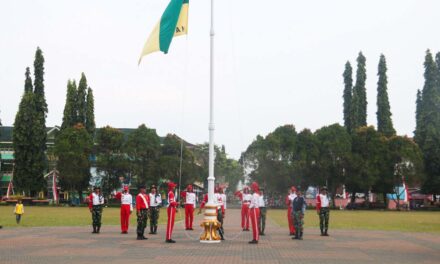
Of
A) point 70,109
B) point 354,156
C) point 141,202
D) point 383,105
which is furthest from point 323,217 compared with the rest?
point 383,105

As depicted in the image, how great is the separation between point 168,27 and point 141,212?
685 centimetres

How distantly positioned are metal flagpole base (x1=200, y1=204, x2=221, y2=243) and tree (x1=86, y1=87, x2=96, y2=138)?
214 ft

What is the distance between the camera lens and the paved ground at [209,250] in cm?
1455

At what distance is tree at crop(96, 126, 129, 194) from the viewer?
74.5m

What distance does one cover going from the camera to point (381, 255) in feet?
52.3

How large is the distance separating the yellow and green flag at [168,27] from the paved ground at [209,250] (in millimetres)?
6402

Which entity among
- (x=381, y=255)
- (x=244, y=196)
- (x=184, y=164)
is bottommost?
(x=381, y=255)

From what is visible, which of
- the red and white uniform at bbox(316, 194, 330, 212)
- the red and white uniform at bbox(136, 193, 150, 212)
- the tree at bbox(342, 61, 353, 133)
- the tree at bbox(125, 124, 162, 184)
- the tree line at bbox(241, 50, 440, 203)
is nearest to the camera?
the red and white uniform at bbox(136, 193, 150, 212)

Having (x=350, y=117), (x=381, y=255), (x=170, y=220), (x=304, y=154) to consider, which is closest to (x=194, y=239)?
(x=170, y=220)

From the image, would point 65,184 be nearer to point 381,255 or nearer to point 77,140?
point 77,140

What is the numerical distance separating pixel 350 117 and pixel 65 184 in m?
41.7

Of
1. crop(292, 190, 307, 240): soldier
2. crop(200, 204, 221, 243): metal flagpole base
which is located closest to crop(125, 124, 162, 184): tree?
crop(292, 190, 307, 240): soldier

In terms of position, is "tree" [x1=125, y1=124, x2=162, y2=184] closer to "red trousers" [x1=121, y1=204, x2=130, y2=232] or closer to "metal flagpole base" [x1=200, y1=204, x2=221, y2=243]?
"red trousers" [x1=121, y1=204, x2=130, y2=232]

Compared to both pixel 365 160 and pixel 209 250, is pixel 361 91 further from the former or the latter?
pixel 209 250
